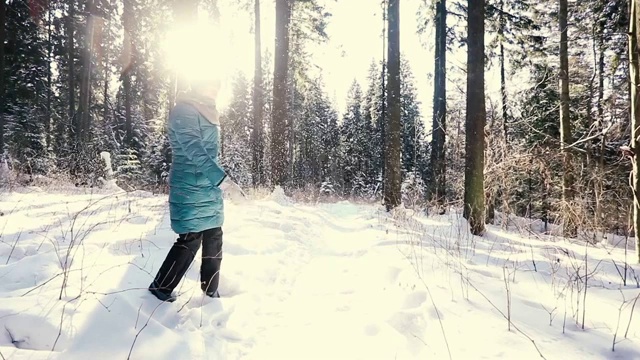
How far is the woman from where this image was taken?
8.54 feet

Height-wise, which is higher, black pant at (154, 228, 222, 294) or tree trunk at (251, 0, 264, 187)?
tree trunk at (251, 0, 264, 187)

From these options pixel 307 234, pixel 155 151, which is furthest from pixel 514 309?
pixel 155 151

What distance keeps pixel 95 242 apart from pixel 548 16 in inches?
515

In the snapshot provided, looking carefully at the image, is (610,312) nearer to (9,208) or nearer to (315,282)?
(315,282)

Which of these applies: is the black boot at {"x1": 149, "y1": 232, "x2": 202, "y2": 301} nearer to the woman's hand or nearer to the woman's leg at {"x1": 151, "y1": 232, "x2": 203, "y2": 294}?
the woman's leg at {"x1": 151, "y1": 232, "x2": 203, "y2": 294}

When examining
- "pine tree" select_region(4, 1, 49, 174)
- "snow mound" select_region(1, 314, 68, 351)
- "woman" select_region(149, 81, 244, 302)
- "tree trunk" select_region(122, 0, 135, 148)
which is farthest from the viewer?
"tree trunk" select_region(122, 0, 135, 148)

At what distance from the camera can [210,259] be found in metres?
2.81

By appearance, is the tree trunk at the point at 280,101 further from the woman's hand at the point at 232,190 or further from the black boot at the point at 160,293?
the black boot at the point at 160,293

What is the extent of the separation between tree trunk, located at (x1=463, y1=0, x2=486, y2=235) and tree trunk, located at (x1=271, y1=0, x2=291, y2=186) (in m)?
5.15

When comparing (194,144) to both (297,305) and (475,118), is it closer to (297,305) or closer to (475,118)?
(297,305)

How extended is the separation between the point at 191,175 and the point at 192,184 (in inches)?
2.6

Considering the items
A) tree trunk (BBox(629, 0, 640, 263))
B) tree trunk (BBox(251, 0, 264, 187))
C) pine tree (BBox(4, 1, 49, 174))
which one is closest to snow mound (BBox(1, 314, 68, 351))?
tree trunk (BBox(629, 0, 640, 263))

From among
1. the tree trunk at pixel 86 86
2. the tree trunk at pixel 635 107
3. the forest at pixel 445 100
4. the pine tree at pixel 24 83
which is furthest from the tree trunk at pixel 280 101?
the pine tree at pixel 24 83

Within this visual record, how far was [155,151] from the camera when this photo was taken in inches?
851
